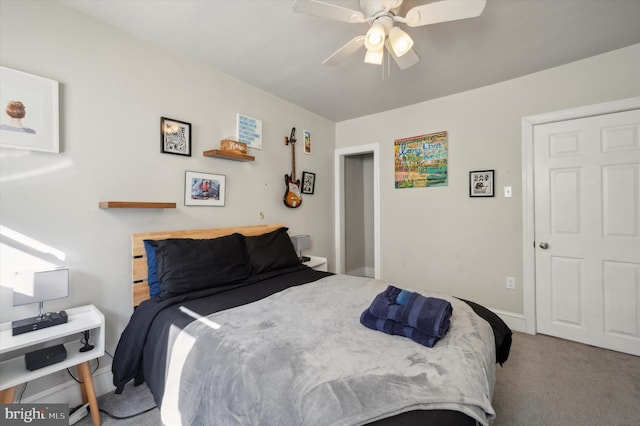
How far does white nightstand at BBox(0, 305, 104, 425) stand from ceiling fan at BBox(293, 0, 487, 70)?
2104 mm

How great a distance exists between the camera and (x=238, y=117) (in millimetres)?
2855

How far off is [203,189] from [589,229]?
139 inches

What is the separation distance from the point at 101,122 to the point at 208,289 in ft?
4.58

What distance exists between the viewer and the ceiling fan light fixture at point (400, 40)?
157 centimetres

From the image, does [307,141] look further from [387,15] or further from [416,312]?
[416,312]

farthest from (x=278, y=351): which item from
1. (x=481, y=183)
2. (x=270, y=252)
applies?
(x=481, y=183)

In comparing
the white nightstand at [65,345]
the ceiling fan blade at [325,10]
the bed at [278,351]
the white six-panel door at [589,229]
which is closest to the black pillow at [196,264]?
the bed at [278,351]

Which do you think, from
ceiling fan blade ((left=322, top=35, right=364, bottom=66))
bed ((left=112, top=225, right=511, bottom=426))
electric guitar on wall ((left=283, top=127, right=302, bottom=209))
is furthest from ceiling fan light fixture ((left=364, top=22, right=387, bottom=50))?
electric guitar on wall ((left=283, top=127, right=302, bottom=209))

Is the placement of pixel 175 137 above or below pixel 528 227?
above

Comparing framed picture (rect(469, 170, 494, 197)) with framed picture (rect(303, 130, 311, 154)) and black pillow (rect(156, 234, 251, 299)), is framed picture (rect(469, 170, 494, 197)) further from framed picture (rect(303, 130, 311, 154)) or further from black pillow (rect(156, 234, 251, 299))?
black pillow (rect(156, 234, 251, 299))

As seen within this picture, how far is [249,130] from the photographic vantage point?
2969mm

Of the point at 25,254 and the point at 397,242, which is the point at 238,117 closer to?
the point at 25,254

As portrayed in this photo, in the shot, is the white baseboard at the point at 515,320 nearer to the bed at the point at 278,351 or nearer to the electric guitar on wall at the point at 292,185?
the bed at the point at 278,351

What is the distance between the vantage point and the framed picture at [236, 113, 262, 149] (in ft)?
9.42
